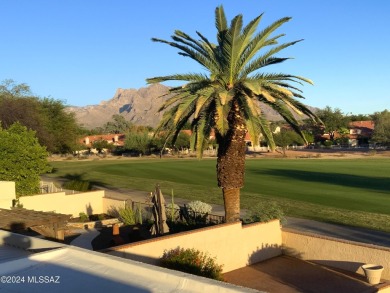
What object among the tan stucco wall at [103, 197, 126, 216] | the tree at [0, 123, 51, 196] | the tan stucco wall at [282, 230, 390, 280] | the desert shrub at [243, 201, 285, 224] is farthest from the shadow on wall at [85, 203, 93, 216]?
the tan stucco wall at [282, 230, 390, 280]

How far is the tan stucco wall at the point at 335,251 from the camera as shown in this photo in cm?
1466

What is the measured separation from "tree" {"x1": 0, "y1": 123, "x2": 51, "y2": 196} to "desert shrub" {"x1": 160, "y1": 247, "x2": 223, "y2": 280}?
16007 millimetres

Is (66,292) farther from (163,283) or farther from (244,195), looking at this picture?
(244,195)

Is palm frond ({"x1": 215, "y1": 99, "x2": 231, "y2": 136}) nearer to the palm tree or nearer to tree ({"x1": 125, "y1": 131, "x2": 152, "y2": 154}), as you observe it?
the palm tree

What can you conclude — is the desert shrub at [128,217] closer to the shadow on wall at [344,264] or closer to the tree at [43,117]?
the shadow on wall at [344,264]

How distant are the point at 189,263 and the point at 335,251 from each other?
5.66 m

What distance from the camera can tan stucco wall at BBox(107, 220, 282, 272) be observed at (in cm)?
1332

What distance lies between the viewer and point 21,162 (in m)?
28.1

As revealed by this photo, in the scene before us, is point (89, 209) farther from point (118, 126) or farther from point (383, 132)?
point (118, 126)

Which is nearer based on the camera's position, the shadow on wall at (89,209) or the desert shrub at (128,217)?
the desert shrub at (128,217)

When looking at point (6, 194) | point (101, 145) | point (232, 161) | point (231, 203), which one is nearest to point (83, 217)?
point (6, 194)

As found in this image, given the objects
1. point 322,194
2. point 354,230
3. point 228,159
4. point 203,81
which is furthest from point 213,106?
point 322,194

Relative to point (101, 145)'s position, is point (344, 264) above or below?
below

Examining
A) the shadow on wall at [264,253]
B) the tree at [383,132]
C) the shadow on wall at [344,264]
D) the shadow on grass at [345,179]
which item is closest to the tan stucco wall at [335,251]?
the shadow on wall at [344,264]
